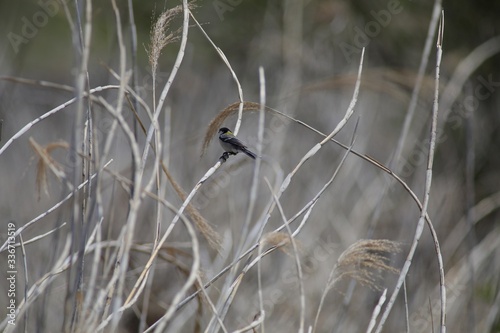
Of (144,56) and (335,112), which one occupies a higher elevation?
(144,56)

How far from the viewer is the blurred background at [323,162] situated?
3.05 m

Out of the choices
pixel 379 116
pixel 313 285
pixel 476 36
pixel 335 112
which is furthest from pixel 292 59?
pixel 313 285

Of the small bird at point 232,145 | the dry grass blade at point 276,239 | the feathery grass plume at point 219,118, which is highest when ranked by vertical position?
the small bird at point 232,145

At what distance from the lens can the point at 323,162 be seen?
4.26 metres

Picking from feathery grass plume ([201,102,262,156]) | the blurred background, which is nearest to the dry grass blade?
feathery grass plume ([201,102,262,156])

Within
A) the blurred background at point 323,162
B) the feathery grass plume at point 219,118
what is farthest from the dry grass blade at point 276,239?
the blurred background at point 323,162

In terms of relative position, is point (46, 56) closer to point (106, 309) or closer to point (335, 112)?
point (335, 112)

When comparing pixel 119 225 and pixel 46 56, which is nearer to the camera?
pixel 119 225

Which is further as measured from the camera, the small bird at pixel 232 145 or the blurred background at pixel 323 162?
the blurred background at pixel 323 162

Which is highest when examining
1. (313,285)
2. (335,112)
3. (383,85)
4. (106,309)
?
(335,112)

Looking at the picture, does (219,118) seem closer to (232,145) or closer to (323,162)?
(232,145)

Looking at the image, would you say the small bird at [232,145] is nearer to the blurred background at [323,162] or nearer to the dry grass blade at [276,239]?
the blurred background at [323,162]

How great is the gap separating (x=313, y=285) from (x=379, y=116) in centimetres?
179

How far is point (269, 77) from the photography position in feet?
16.6
